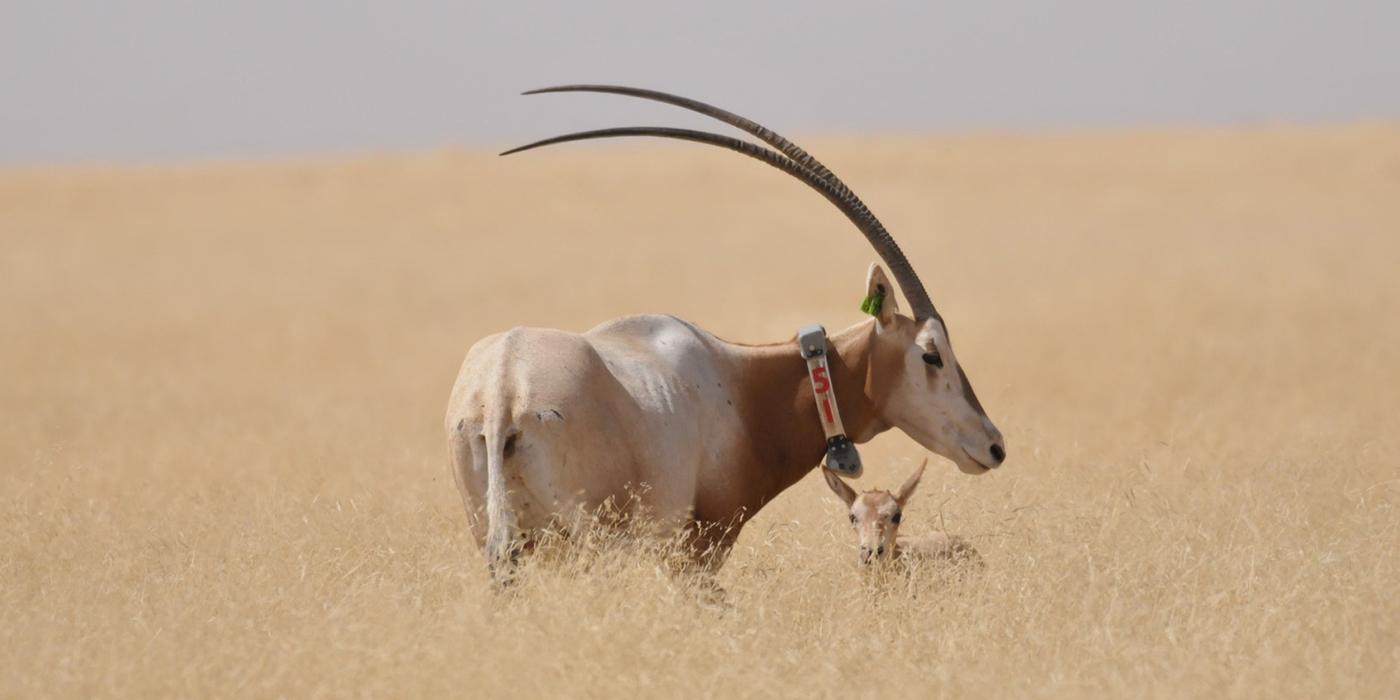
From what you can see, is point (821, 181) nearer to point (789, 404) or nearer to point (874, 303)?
point (874, 303)

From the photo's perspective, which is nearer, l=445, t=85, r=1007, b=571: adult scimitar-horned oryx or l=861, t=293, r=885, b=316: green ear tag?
l=445, t=85, r=1007, b=571: adult scimitar-horned oryx

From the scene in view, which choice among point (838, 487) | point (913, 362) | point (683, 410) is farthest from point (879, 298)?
point (683, 410)

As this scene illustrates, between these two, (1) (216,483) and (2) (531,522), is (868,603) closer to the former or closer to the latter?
(2) (531,522)

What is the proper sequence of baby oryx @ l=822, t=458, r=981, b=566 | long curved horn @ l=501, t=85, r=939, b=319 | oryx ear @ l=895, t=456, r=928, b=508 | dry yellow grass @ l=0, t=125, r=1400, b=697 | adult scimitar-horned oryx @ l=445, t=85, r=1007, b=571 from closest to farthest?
dry yellow grass @ l=0, t=125, r=1400, b=697, adult scimitar-horned oryx @ l=445, t=85, r=1007, b=571, long curved horn @ l=501, t=85, r=939, b=319, baby oryx @ l=822, t=458, r=981, b=566, oryx ear @ l=895, t=456, r=928, b=508

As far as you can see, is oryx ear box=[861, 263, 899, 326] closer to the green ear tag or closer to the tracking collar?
the green ear tag

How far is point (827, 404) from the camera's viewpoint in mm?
7109

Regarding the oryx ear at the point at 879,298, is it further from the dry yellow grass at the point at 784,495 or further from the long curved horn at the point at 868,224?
the dry yellow grass at the point at 784,495

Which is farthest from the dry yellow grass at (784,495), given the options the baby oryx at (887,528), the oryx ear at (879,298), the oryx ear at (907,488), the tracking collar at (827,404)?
the oryx ear at (879,298)

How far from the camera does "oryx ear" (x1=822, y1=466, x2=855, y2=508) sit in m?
7.31

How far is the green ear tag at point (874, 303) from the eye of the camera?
7.06 meters

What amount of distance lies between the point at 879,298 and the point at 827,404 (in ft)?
1.61

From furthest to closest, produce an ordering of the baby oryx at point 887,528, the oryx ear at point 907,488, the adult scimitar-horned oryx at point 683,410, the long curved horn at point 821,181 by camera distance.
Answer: the oryx ear at point 907,488 → the baby oryx at point 887,528 → the long curved horn at point 821,181 → the adult scimitar-horned oryx at point 683,410

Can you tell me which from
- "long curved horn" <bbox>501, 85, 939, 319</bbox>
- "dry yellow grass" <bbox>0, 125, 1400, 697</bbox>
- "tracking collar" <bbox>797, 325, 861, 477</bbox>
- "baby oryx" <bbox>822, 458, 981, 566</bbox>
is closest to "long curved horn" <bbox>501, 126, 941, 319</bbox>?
"long curved horn" <bbox>501, 85, 939, 319</bbox>

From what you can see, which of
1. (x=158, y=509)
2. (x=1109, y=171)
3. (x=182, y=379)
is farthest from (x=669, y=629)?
(x=1109, y=171)
